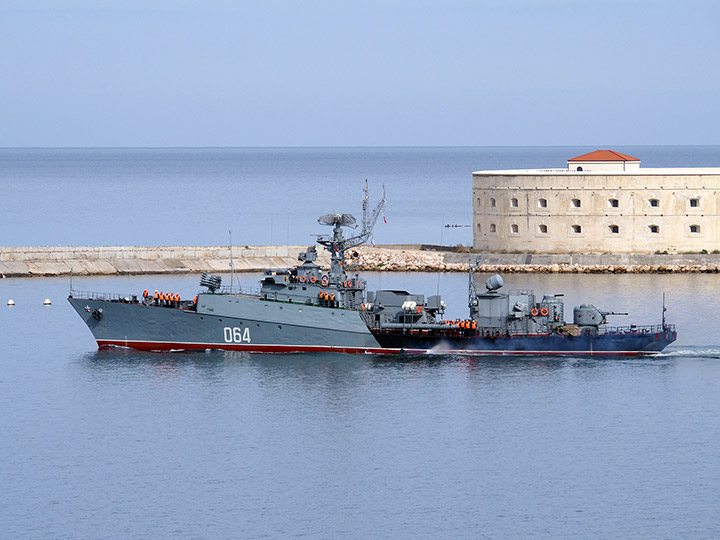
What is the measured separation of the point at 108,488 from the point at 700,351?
2786 cm

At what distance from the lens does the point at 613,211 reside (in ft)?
282

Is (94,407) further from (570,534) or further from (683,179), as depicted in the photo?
(683,179)

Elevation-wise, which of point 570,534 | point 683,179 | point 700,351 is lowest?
point 570,534

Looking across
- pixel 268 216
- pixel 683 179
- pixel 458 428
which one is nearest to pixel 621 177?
pixel 683 179

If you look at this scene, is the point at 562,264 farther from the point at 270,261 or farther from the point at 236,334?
the point at 236,334

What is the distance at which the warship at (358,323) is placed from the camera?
182ft

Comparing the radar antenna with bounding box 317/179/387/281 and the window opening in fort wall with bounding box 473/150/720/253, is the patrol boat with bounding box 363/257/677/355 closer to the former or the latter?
the radar antenna with bounding box 317/179/387/281

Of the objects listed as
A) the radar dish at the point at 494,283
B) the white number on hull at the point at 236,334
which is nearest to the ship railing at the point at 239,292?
the white number on hull at the point at 236,334

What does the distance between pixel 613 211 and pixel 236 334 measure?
3692 centimetres

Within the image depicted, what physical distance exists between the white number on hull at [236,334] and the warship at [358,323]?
1.6 inches

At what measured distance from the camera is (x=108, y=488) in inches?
1481

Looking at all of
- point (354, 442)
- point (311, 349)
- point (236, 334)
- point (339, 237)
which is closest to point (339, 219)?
point (339, 237)

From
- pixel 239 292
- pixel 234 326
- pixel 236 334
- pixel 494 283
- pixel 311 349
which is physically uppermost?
pixel 494 283

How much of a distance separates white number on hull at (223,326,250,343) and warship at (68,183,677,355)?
41mm
